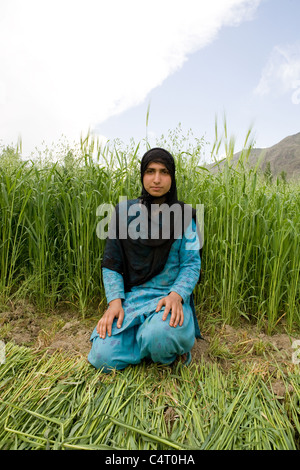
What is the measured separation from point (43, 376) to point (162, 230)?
106 cm

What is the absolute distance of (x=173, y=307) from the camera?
163 cm

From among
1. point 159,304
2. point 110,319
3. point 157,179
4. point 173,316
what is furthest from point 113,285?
point 157,179

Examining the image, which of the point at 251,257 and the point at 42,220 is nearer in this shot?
the point at 42,220

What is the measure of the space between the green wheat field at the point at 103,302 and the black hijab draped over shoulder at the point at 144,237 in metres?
0.47

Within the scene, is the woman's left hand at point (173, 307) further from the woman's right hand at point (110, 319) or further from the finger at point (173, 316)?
the woman's right hand at point (110, 319)

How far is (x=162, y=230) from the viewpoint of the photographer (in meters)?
1.85

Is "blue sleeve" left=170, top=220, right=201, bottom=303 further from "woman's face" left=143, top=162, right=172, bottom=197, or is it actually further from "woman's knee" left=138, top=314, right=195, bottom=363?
"woman's face" left=143, top=162, right=172, bottom=197

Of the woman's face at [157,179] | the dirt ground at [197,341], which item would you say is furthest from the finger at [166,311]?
the woman's face at [157,179]

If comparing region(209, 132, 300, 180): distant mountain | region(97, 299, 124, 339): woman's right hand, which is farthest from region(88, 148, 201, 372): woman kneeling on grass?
region(209, 132, 300, 180): distant mountain

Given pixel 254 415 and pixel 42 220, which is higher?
pixel 42 220
